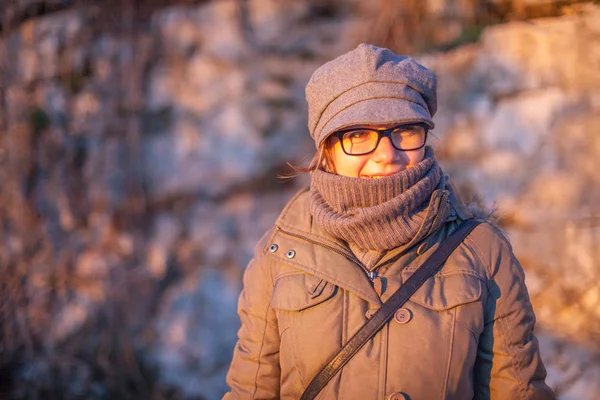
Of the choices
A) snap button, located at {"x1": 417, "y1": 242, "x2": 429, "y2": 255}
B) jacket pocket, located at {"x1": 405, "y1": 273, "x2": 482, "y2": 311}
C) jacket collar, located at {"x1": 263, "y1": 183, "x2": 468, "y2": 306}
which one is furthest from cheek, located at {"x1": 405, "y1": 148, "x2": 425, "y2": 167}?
jacket pocket, located at {"x1": 405, "y1": 273, "x2": 482, "y2": 311}

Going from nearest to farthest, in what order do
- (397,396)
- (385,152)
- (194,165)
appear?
(397,396)
(385,152)
(194,165)

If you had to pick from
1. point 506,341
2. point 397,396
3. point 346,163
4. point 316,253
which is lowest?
point 397,396

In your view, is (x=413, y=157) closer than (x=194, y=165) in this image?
Yes

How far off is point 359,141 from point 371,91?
15 centimetres

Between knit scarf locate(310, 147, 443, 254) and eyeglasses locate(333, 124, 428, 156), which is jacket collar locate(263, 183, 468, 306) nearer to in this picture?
knit scarf locate(310, 147, 443, 254)

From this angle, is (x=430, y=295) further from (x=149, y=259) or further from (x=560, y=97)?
(x=149, y=259)

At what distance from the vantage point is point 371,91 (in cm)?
145

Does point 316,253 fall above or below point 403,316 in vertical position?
above

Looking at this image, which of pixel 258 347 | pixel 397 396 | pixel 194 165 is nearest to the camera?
pixel 397 396

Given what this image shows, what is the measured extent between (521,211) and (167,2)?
3110 mm

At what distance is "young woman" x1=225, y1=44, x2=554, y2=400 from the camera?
55.1 inches

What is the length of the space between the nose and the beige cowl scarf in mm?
55

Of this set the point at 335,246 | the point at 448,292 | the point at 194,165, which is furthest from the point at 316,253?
the point at 194,165

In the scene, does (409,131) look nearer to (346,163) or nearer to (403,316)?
(346,163)
